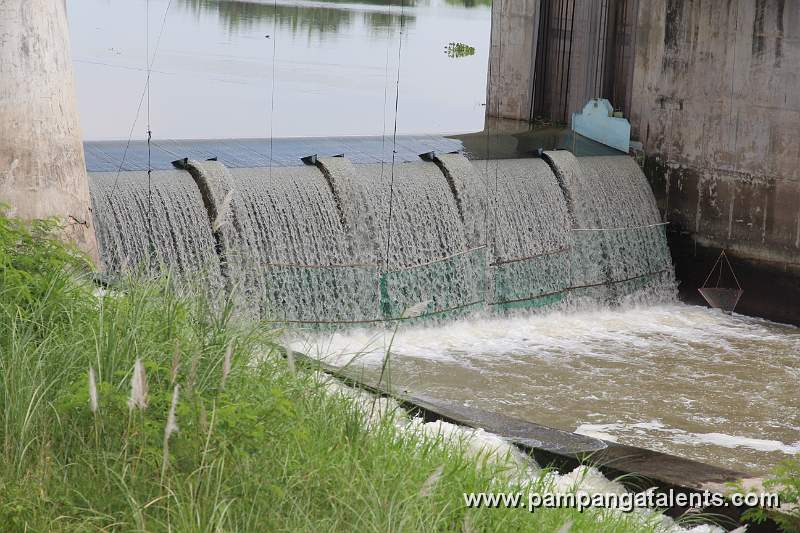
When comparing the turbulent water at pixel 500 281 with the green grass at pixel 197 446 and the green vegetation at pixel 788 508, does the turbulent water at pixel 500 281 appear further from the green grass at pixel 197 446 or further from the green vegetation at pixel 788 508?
the green grass at pixel 197 446

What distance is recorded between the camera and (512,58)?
14.2 metres

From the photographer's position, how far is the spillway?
29.1 feet

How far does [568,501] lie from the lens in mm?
3580

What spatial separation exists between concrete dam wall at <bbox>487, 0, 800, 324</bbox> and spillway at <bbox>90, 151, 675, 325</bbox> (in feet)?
1.31

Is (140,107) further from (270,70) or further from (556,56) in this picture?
(556,56)

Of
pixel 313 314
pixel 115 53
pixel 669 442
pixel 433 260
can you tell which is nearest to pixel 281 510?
pixel 669 442

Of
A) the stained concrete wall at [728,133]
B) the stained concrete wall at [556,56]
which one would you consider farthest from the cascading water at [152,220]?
the stained concrete wall at [556,56]

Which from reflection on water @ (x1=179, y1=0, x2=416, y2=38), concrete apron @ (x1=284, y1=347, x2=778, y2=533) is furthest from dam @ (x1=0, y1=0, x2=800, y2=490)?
reflection on water @ (x1=179, y1=0, x2=416, y2=38)

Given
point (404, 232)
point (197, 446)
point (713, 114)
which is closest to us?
point (197, 446)

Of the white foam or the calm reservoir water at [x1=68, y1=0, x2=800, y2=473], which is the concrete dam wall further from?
the white foam

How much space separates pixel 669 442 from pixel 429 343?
251cm

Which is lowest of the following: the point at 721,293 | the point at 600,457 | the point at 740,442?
the point at 740,442

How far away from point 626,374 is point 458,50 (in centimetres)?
1447

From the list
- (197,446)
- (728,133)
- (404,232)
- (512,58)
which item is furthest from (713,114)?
(197,446)
